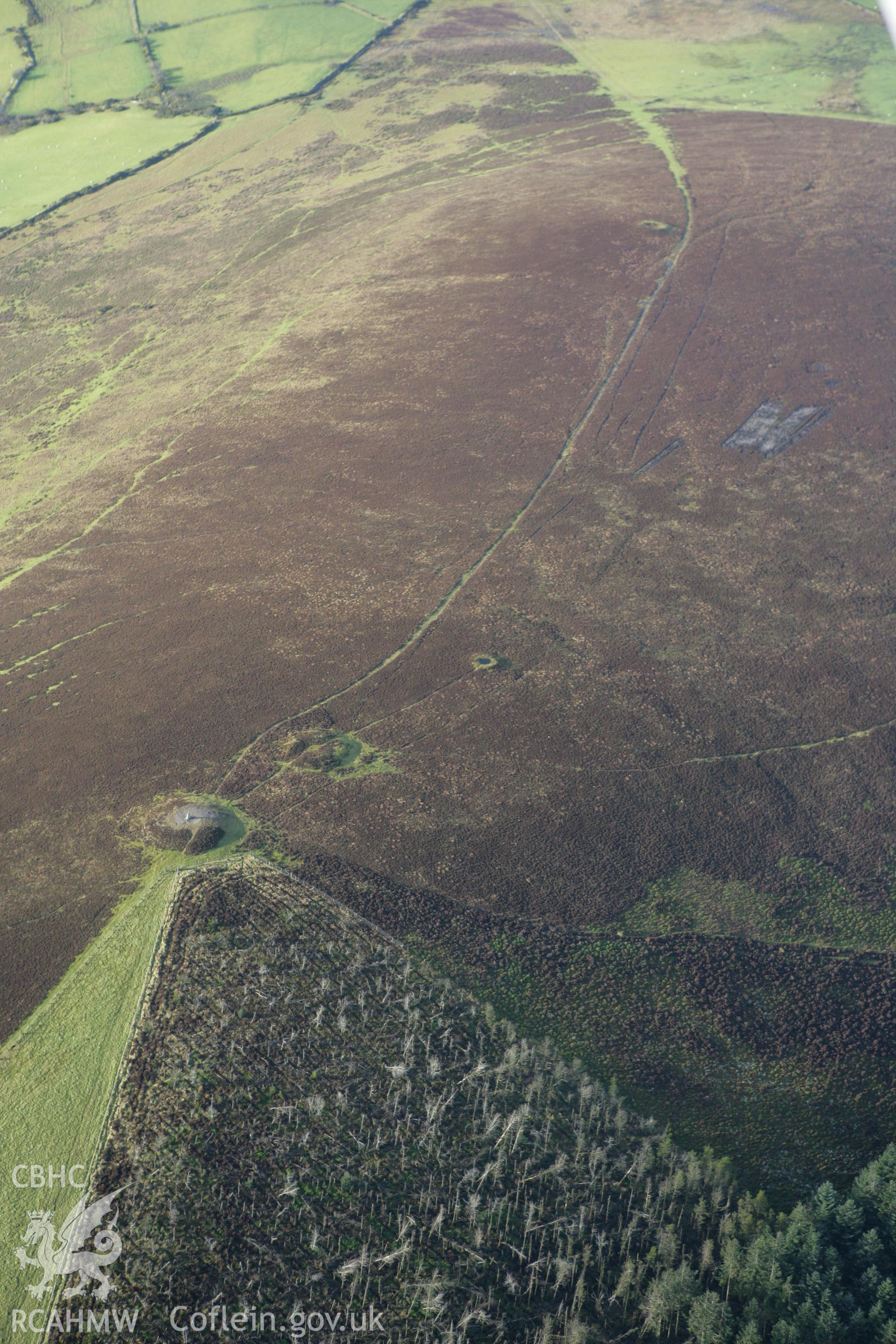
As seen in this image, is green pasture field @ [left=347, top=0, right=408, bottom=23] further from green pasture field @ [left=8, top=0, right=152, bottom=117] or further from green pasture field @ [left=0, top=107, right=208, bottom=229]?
green pasture field @ [left=0, top=107, right=208, bottom=229]

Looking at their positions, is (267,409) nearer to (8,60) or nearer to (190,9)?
(8,60)

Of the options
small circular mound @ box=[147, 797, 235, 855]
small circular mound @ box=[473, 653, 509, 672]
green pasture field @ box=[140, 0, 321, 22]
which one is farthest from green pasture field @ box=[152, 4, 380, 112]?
small circular mound @ box=[147, 797, 235, 855]

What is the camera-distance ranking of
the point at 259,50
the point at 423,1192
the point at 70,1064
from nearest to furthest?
the point at 423,1192, the point at 70,1064, the point at 259,50

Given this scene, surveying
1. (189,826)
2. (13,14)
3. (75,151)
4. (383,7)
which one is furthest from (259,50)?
(189,826)

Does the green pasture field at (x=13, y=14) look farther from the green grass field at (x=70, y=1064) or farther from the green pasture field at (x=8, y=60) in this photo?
the green grass field at (x=70, y=1064)

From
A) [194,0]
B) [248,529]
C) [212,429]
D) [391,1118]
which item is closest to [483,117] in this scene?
[194,0]
